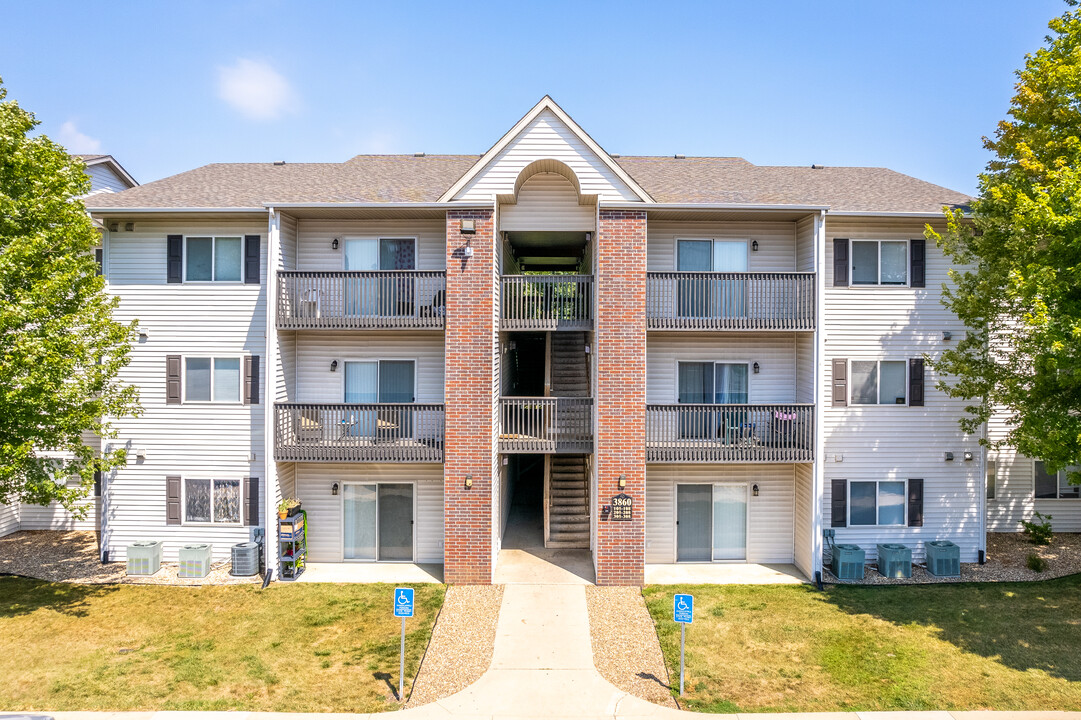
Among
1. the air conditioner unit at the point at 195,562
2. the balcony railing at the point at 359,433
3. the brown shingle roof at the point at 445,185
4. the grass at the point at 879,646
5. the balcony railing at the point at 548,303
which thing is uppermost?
the brown shingle roof at the point at 445,185

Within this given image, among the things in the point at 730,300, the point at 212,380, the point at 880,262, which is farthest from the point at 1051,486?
the point at 212,380

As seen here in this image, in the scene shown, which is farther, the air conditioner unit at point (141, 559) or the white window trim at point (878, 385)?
the white window trim at point (878, 385)

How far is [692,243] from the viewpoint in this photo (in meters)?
13.4

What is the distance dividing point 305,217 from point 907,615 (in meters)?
15.8

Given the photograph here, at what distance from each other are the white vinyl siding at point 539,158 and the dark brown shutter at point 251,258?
5109 millimetres

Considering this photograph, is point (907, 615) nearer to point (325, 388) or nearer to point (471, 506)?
point (471, 506)

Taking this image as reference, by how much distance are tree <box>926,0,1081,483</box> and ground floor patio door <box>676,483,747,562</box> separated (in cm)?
553

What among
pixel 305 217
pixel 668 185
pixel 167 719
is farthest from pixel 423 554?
pixel 668 185

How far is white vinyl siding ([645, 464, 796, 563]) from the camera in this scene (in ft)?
44.0

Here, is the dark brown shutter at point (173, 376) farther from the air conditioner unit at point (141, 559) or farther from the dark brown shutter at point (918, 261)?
the dark brown shutter at point (918, 261)

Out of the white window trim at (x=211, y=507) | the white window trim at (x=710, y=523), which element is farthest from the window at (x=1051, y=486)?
the white window trim at (x=211, y=507)

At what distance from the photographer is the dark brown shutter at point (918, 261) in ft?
43.3

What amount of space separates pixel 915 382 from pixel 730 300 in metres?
5.12

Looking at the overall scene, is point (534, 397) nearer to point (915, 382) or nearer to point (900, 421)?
point (900, 421)
